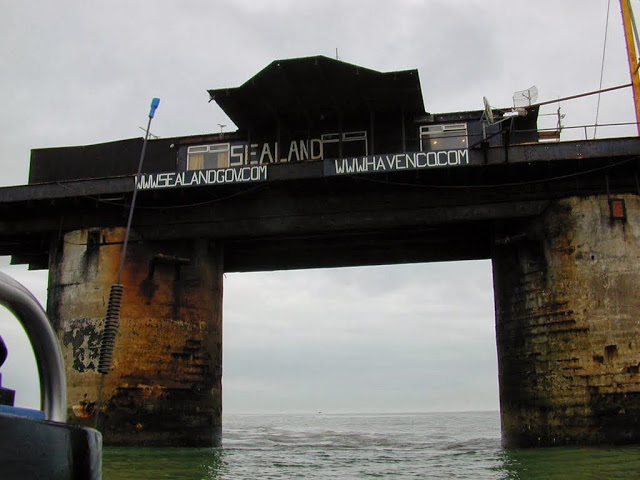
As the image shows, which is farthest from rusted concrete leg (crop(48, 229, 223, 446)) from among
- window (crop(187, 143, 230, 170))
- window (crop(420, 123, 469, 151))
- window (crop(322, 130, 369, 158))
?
window (crop(420, 123, 469, 151))

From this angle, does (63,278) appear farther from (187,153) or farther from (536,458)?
(536,458)

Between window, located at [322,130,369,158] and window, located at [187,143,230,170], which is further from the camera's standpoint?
window, located at [187,143,230,170]

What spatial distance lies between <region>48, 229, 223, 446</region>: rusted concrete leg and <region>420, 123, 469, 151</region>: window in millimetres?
9548

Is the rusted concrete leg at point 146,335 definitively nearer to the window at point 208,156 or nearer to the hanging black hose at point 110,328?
the window at point 208,156

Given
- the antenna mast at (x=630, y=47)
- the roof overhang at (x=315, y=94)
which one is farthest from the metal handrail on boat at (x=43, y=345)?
the antenna mast at (x=630, y=47)

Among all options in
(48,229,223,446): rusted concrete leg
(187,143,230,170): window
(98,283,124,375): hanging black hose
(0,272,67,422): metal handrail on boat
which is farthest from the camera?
(187,143,230,170): window

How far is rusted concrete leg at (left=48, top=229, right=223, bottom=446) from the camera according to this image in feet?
80.8

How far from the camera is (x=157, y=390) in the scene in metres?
24.8

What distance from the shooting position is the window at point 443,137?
93.1 ft

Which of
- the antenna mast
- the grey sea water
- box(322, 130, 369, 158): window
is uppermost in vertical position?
the antenna mast

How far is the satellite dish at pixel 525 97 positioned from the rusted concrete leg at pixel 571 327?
5871 mm

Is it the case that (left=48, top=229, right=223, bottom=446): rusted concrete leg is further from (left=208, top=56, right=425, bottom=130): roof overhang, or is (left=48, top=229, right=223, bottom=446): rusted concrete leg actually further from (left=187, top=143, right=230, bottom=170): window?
(left=208, top=56, right=425, bottom=130): roof overhang

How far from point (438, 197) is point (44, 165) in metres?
18.1

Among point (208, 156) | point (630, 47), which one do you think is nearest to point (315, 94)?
point (208, 156)
